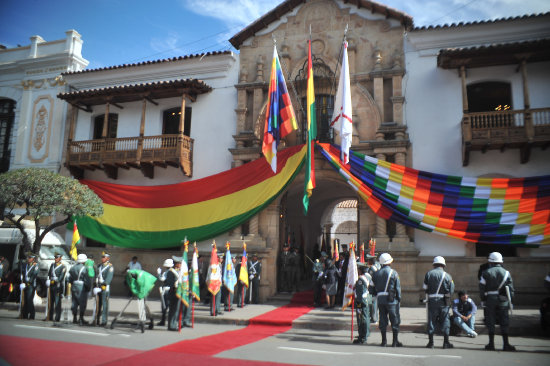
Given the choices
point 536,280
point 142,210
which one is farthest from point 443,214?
point 142,210

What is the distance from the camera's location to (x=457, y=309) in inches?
385

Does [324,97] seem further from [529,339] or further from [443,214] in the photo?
[529,339]

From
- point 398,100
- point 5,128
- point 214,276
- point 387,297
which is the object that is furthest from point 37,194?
point 398,100

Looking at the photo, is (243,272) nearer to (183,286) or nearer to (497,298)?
(183,286)

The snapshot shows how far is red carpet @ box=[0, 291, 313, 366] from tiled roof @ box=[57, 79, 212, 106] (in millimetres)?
10398

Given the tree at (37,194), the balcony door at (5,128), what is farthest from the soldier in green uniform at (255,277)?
the balcony door at (5,128)

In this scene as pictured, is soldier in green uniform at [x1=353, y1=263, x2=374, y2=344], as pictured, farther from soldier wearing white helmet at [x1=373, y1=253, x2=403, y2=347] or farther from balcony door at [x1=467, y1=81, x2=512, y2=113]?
balcony door at [x1=467, y1=81, x2=512, y2=113]

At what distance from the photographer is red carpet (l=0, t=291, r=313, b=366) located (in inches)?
269

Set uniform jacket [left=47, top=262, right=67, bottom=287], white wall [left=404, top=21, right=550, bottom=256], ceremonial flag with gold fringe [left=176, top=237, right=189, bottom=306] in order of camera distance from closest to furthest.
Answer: ceremonial flag with gold fringe [left=176, top=237, right=189, bottom=306]
uniform jacket [left=47, top=262, right=67, bottom=287]
white wall [left=404, top=21, right=550, bottom=256]

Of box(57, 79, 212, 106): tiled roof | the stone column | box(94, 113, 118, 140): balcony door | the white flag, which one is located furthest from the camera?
box(94, 113, 118, 140): balcony door

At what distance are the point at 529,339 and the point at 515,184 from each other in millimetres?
5360

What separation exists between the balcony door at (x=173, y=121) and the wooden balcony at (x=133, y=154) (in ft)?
3.15

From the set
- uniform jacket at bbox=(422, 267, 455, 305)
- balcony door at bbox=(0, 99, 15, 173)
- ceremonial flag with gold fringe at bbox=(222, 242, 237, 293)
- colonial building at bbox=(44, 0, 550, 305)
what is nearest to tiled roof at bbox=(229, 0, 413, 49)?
colonial building at bbox=(44, 0, 550, 305)

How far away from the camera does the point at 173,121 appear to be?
59.0 ft
